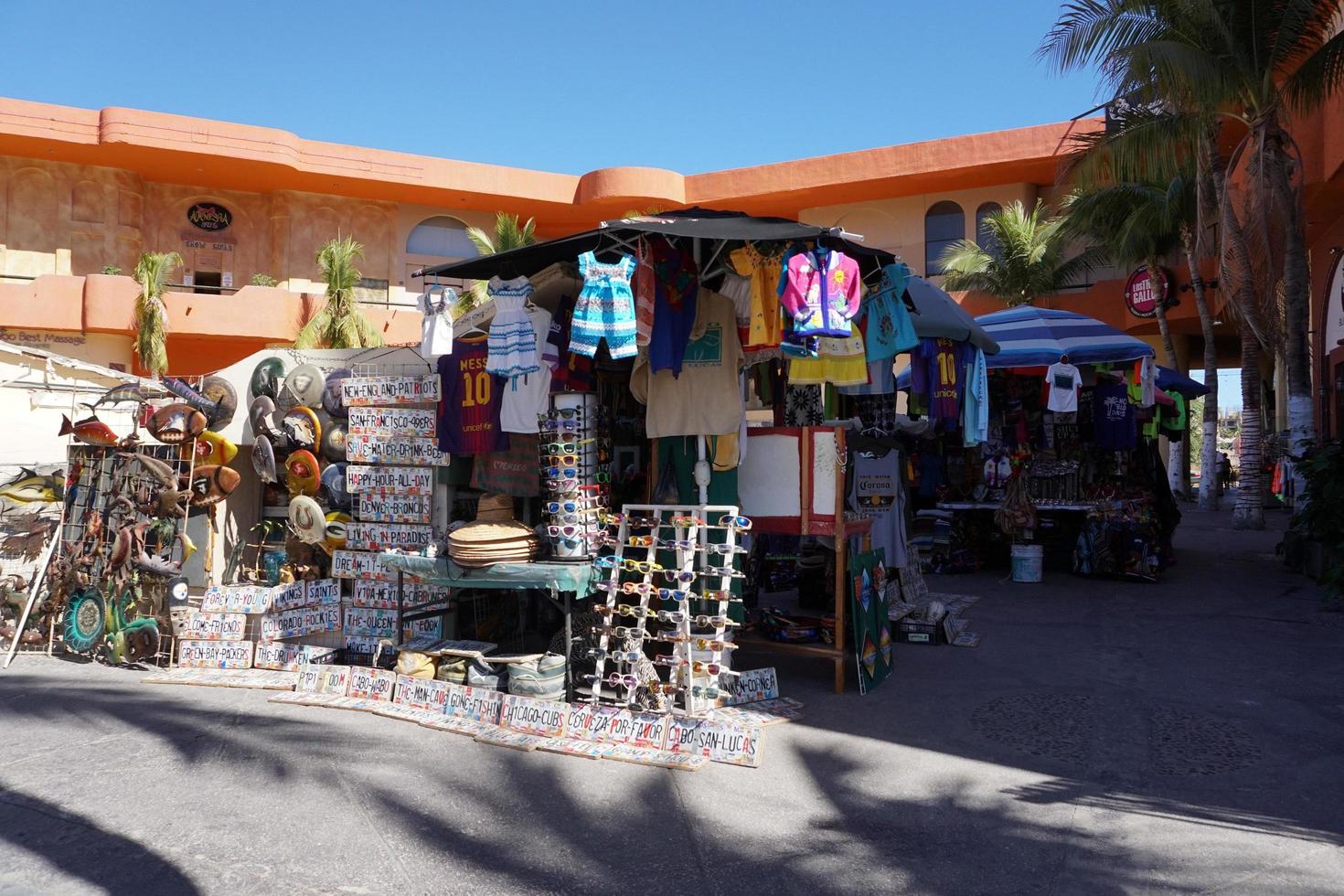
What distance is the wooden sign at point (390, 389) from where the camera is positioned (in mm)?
7922

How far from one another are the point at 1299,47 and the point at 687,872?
1416 cm

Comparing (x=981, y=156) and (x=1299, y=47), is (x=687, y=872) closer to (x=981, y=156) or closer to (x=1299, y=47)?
(x=1299, y=47)

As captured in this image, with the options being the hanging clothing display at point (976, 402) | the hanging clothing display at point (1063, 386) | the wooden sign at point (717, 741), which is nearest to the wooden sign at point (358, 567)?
the wooden sign at point (717, 741)

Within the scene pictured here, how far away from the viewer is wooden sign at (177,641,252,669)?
7668mm

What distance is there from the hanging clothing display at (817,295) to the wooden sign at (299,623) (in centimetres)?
496

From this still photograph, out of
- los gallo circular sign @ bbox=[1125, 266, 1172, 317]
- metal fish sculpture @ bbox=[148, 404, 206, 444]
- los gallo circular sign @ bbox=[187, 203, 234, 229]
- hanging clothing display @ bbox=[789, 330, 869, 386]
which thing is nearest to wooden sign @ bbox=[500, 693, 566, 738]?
hanging clothing display @ bbox=[789, 330, 869, 386]

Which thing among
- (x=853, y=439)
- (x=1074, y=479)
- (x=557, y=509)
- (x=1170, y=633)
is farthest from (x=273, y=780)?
(x=1074, y=479)

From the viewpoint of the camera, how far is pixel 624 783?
516 cm

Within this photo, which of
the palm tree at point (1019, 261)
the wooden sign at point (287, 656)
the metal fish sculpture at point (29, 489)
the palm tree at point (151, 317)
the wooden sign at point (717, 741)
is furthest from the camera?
the palm tree at point (1019, 261)

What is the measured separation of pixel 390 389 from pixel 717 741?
4.32 meters

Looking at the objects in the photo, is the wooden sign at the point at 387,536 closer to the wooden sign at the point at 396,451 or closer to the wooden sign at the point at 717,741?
the wooden sign at the point at 396,451

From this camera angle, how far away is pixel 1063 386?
1201 centimetres

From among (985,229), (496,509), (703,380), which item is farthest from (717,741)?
(985,229)

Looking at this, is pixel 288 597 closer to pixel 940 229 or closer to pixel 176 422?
pixel 176 422
